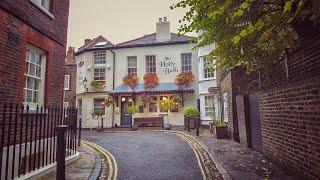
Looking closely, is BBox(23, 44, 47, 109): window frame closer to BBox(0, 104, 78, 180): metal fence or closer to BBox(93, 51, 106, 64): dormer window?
BBox(0, 104, 78, 180): metal fence

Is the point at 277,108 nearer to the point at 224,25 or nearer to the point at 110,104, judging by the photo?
the point at 224,25

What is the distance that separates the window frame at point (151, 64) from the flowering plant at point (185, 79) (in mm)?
2793

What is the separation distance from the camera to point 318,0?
13.8 feet

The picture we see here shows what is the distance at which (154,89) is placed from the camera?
2545cm

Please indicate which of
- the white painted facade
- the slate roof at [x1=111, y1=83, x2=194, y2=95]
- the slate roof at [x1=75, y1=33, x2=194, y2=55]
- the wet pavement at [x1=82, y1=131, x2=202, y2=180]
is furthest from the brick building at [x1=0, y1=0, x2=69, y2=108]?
the slate roof at [x1=75, y1=33, x2=194, y2=55]

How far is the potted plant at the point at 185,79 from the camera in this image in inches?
992

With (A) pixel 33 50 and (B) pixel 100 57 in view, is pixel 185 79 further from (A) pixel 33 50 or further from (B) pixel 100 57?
(A) pixel 33 50

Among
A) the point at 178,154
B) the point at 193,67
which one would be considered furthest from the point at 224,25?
the point at 193,67

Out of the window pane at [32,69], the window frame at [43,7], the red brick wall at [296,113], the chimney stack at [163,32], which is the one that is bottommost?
the red brick wall at [296,113]

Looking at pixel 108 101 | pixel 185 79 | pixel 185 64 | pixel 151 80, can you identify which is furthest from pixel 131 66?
pixel 185 79

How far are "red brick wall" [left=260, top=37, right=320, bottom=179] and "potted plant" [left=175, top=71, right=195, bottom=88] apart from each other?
53.2 feet

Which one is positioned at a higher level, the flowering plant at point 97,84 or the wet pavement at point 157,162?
the flowering plant at point 97,84

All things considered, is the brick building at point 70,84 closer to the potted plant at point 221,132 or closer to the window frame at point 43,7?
the potted plant at point 221,132

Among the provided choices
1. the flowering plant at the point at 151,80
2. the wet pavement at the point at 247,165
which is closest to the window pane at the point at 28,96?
the wet pavement at the point at 247,165
